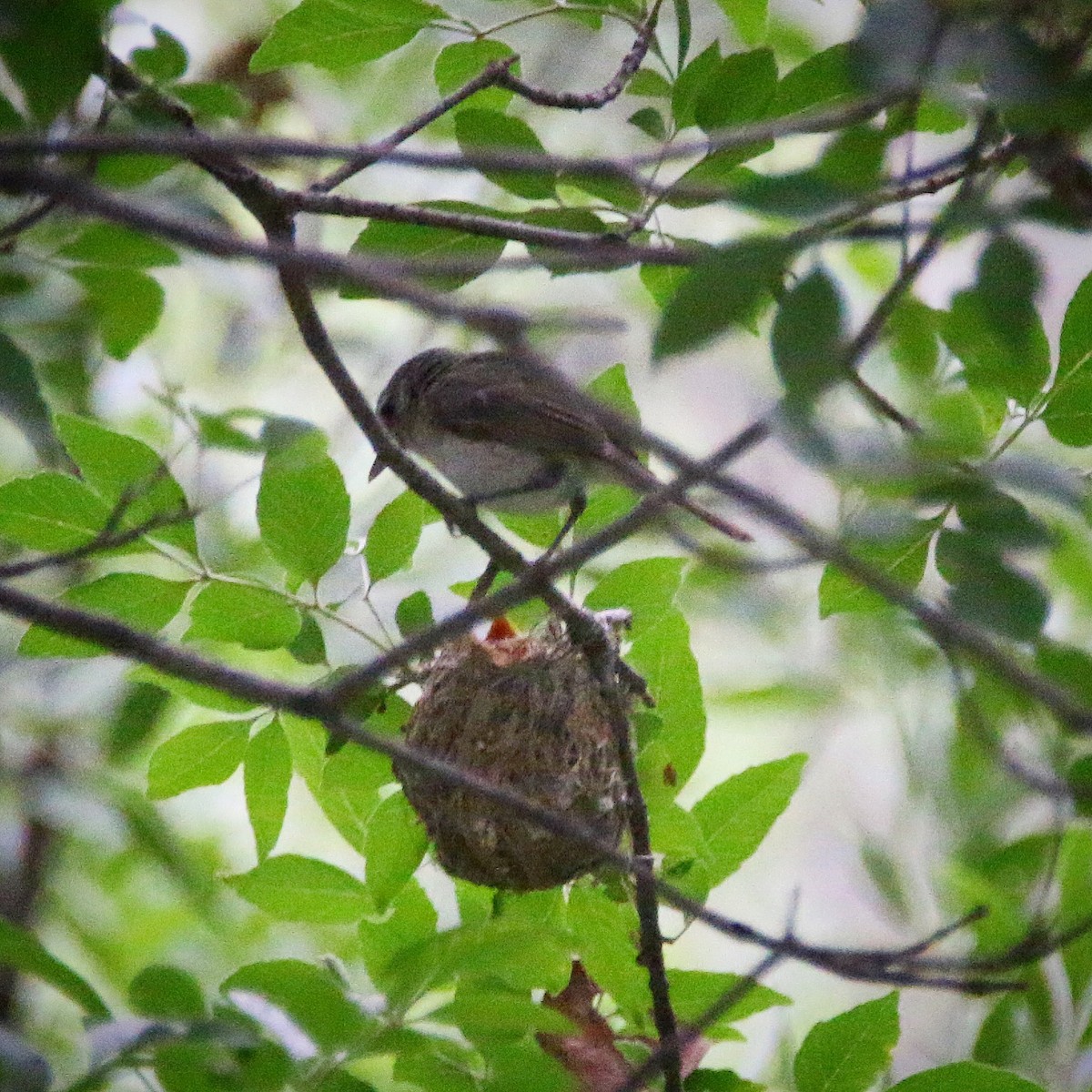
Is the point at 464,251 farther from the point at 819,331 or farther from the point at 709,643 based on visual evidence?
the point at 709,643

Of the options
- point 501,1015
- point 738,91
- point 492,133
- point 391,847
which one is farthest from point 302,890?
point 738,91

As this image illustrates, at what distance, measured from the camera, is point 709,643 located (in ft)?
20.6

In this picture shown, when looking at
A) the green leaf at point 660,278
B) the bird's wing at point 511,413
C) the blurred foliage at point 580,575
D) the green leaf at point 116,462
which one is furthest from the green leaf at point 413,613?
the bird's wing at point 511,413

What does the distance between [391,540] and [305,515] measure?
0.22m

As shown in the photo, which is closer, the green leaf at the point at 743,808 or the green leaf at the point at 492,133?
the green leaf at the point at 492,133

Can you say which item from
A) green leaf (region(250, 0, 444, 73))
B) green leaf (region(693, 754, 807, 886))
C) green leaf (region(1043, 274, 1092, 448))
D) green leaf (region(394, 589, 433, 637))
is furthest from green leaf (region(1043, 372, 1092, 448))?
green leaf (region(250, 0, 444, 73))

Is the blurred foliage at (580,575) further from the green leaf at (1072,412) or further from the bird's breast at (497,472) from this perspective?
the bird's breast at (497,472)

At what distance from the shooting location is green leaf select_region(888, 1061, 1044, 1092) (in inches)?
77.5

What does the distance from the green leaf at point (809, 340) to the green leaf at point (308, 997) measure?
901mm

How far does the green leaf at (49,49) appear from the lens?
126 centimetres

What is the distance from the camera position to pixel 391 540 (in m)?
2.55

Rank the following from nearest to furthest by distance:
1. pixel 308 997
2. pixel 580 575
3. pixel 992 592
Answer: pixel 992 592, pixel 308 997, pixel 580 575

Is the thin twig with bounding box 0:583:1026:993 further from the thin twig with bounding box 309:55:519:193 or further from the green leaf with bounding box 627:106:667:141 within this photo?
the green leaf with bounding box 627:106:667:141

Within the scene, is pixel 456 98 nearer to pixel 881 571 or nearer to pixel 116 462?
pixel 116 462
